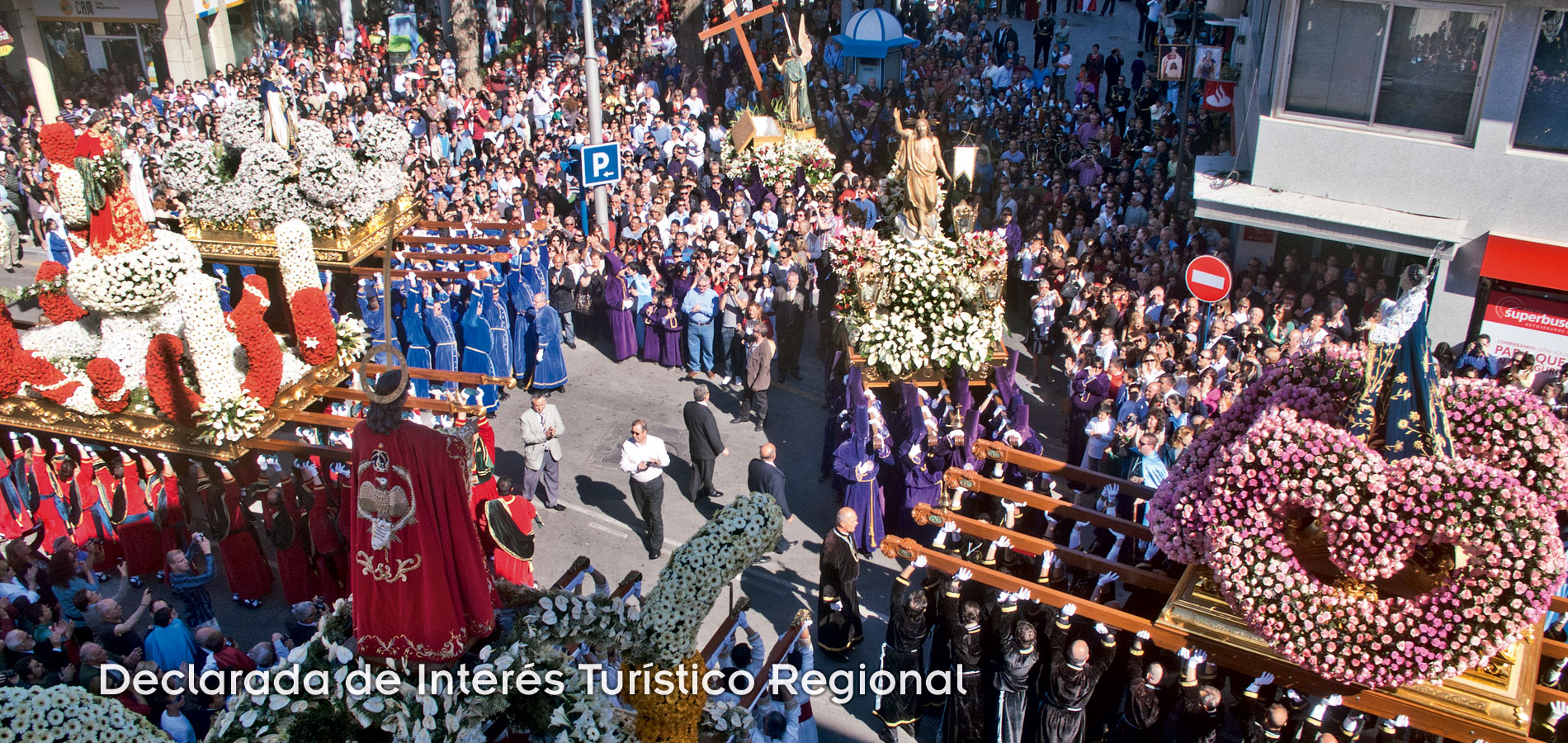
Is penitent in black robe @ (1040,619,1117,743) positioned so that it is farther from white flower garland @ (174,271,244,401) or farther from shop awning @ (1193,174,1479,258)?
shop awning @ (1193,174,1479,258)

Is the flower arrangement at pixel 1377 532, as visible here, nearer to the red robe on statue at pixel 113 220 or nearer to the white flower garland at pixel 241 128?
the red robe on statue at pixel 113 220

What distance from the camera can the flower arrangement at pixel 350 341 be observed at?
36.6ft

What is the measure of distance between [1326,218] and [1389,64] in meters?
2.05

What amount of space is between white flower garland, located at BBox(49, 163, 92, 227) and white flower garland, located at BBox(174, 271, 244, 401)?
918mm

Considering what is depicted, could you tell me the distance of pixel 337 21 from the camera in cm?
3541

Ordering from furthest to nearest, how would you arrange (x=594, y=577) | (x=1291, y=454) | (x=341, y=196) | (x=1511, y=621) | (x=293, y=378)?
(x=341, y=196) → (x=293, y=378) → (x=594, y=577) → (x=1291, y=454) → (x=1511, y=621)

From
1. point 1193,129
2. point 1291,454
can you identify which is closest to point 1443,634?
point 1291,454

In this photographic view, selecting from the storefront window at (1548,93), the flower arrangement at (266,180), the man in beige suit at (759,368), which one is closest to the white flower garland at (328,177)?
the flower arrangement at (266,180)

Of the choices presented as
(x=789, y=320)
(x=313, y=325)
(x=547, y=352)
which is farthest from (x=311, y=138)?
(x=789, y=320)

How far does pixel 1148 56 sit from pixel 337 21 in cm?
2531

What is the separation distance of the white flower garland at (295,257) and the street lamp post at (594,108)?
20.7ft

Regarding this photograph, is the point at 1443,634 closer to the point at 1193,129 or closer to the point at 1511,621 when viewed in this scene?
the point at 1511,621

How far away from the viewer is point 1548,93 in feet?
41.4

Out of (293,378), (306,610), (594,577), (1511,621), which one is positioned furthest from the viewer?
(293,378)
